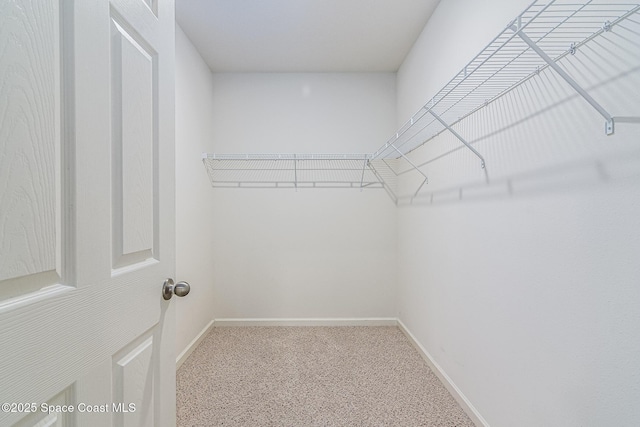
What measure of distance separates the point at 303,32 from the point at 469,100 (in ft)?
4.63

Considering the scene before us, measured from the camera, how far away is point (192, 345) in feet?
8.33

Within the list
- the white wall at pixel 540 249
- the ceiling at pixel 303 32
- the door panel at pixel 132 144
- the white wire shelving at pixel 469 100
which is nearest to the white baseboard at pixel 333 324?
the white wall at pixel 540 249

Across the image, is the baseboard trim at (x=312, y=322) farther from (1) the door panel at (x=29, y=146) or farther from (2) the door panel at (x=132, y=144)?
(1) the door panel at (x=29, y=146)

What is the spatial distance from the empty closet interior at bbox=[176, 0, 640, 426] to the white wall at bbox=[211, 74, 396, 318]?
14mm

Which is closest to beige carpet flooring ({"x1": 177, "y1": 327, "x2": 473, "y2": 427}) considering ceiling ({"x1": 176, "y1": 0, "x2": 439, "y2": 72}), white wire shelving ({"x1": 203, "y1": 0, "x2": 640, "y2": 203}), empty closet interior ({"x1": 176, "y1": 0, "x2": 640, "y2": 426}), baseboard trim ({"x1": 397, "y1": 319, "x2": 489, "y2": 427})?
baseboard trim ({"x1": 397, "y1": 319, "x2": 489, "y2": 427})

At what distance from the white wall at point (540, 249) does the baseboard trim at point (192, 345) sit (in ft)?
5.93

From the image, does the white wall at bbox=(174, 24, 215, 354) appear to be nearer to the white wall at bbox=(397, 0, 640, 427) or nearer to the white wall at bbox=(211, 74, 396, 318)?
the white wall at bbox=(211, 74, 396, 318)

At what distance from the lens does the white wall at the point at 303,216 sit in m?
3.10

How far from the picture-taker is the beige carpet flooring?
68.4 inches

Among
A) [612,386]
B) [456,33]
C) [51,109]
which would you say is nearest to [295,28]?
[456,33]

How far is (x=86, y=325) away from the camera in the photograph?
633 millimetres

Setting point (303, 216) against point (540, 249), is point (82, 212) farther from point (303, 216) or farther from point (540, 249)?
point (303, 216)

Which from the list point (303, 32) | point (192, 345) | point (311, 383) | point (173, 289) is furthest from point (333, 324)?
point (303, 32)

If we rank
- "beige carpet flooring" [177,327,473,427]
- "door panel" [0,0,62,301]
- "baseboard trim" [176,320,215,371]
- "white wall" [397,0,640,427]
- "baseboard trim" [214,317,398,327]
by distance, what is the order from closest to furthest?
1. "door panel" [0,0,62,301]
2. "white wall" [397,0,640,427]
3. "beige carpet flooring" [177,327,473,427]
4. "baseboard trim" [176,320,215,371]
5. "baseboard trim" [214,317,398,327]
